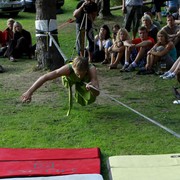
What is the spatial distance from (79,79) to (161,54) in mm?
→ 3075

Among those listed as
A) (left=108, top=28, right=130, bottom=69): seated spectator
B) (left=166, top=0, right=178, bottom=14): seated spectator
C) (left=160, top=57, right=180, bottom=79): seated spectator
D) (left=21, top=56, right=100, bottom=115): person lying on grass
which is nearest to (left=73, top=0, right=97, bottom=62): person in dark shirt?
(left=108, top=28, right=130, bottom=69): seated spectator

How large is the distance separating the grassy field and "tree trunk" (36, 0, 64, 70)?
0.97 feet

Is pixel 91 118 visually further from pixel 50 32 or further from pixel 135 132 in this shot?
pixel 50 32

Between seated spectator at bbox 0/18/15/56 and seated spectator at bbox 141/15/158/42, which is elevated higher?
seated spectator at bbox 141/15/158/42

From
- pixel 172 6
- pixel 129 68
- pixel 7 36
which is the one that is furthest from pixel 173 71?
pixel 172 6

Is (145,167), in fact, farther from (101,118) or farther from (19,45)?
(19,45)

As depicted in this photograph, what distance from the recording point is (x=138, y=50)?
33.2 feet

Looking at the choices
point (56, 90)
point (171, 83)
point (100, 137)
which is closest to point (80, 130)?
point (100, 137)

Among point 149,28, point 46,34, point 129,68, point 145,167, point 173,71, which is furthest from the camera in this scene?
point 149,28

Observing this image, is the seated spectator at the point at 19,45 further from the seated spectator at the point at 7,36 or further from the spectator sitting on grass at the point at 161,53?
the spectator sitting on grass at the point at 161,53

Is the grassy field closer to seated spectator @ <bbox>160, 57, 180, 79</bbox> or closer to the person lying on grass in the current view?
seated spectator @ <bbox>160, 57, 180, 79</bbox>

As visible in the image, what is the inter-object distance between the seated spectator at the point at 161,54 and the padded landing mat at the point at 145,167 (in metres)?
4.43

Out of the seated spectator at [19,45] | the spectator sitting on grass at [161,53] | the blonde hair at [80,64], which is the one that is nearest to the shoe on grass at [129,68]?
the spectator sitting on grass at [161,53]

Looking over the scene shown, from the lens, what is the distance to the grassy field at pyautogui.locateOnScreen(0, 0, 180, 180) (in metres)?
5.84
